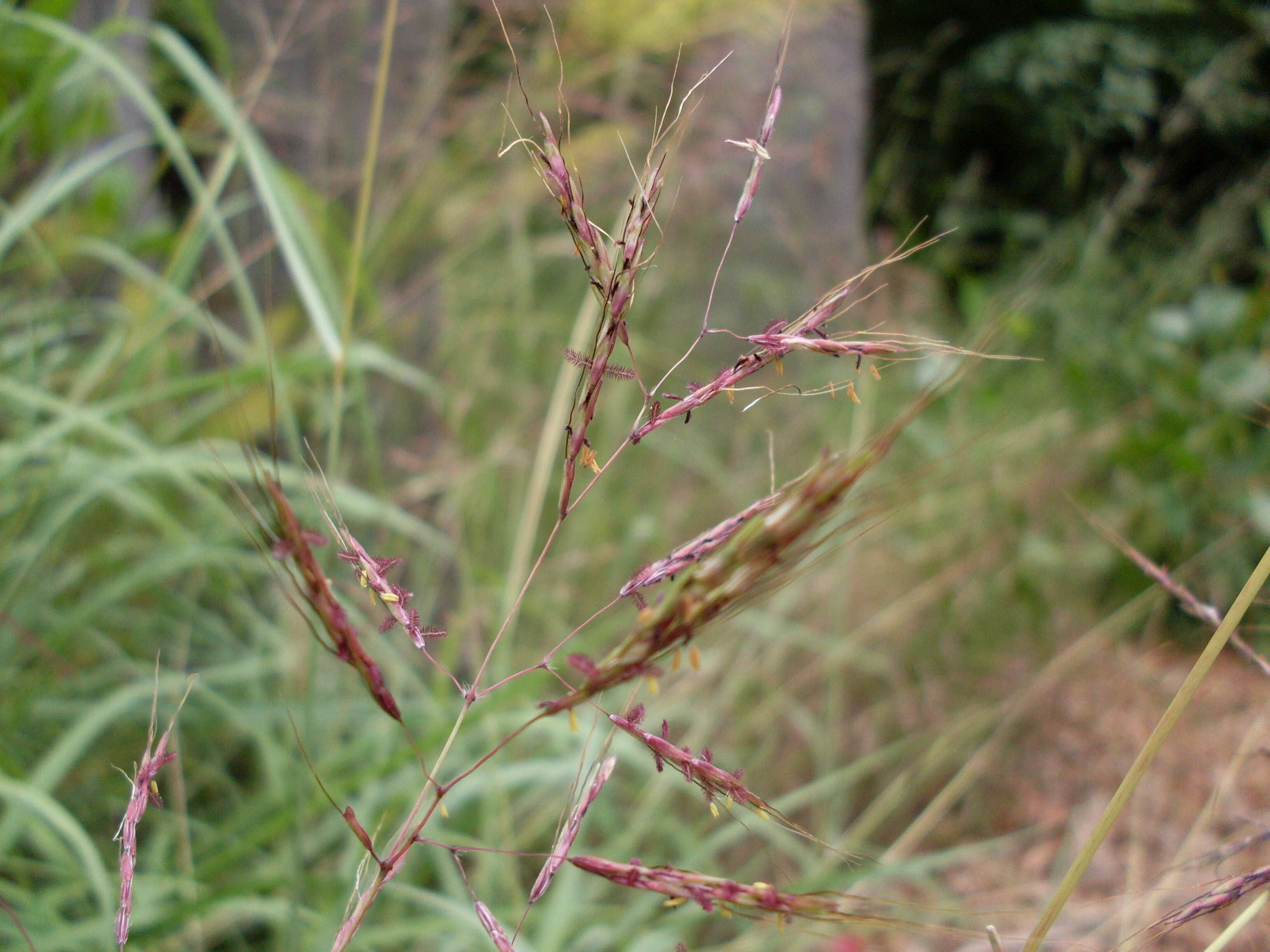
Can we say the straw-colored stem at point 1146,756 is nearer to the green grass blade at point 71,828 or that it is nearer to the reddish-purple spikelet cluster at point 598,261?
the reddish-purple spikelet cluster at point 598,261

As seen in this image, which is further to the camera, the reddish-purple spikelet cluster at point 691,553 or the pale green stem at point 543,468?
the pale green stem at point 543,468

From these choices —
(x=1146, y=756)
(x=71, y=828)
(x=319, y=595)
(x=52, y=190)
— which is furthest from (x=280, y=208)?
(x=1146, y=756)

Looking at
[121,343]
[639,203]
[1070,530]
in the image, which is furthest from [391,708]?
[1070,530]

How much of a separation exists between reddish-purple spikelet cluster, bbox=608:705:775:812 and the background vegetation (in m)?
0.10

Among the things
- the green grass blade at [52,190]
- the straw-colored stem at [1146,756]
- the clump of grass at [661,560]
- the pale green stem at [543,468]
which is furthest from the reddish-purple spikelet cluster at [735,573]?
the green grass blade at [52,190]

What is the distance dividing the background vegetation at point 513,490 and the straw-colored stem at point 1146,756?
110mm

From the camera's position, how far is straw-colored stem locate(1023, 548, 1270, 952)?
0.80 feet

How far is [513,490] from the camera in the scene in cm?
128

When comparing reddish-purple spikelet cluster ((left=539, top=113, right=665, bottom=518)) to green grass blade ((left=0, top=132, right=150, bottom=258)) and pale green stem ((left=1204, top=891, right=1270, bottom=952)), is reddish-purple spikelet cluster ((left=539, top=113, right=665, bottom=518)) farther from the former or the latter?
green grass blade ((left=0, top=132, right=150, bottom=258))

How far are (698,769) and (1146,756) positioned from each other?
131 millimetres

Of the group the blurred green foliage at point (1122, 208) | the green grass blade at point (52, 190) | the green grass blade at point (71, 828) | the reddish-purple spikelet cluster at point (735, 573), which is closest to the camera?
the reddish-purple spikelet cluster at point (735, 573)

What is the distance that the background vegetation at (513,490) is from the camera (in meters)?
0.71

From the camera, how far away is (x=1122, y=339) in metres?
1.63

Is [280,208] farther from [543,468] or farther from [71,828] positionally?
[71,828]
